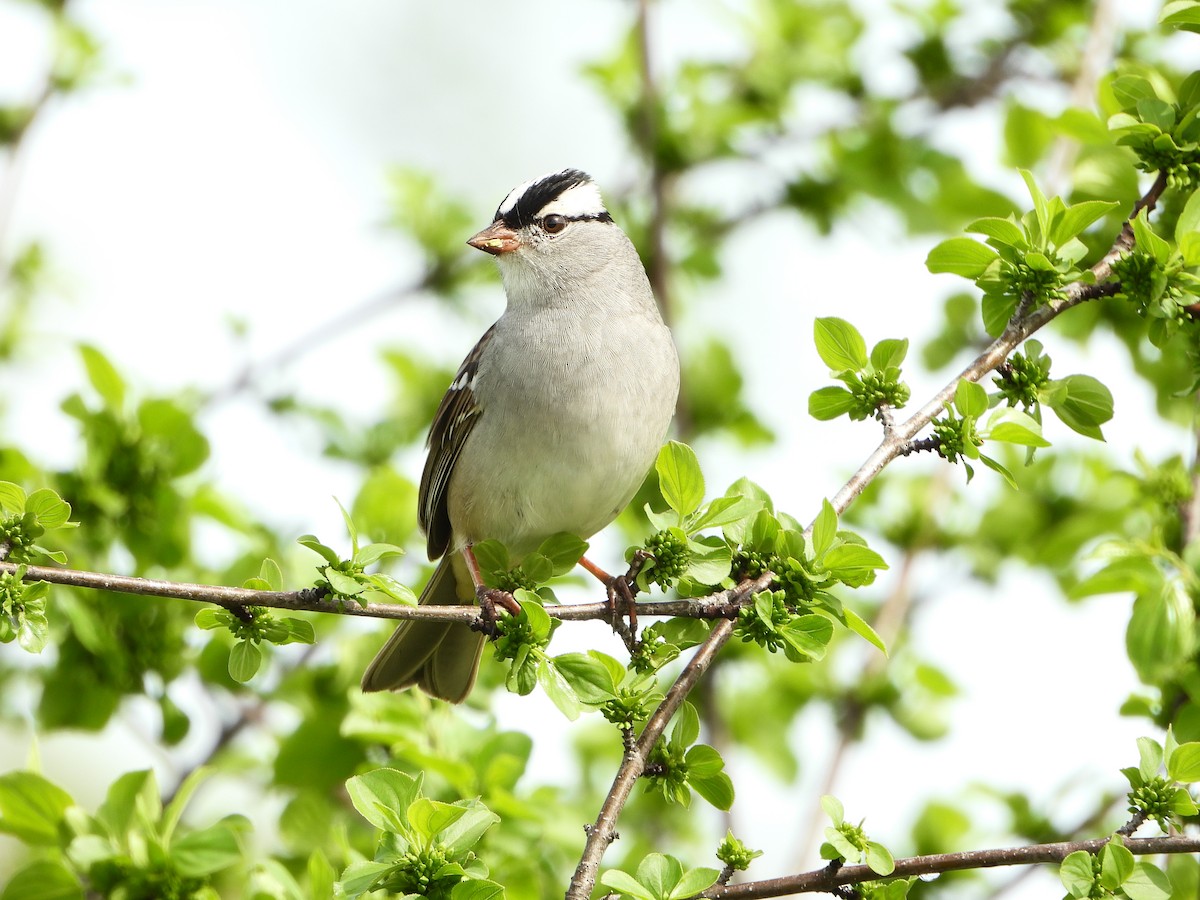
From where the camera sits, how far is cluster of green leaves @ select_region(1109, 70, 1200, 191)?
9.35 ft

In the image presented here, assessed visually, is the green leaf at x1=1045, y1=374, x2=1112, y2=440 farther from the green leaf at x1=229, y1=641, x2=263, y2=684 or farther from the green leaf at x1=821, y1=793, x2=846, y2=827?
the green leaf at x1=229, y1=641, x2=263, y2=684

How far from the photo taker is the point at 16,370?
5.39 m

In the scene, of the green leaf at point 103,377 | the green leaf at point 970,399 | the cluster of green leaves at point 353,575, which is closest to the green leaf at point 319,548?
the cluster of green leaves at point 353,575

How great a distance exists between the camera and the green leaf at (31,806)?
3.14m

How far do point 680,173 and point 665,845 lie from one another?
2.86 meters

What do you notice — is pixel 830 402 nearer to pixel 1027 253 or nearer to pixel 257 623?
pixel 1027 253

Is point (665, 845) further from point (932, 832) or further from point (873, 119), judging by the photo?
point (873, 119)

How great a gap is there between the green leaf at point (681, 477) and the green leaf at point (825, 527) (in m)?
0.27

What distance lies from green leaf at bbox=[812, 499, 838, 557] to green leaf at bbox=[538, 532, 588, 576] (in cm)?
90

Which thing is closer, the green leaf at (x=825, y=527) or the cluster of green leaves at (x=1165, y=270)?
the green leaf at (x=825, y=527)

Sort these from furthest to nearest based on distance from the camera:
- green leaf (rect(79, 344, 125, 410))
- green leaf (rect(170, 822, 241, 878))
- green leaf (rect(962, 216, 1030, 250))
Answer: green leaf (rect(79, 344, 125, 410)) < green leaf (rect(170, 822, 241, 878)) < green leaf (rect(962, 216, 1030, 250))

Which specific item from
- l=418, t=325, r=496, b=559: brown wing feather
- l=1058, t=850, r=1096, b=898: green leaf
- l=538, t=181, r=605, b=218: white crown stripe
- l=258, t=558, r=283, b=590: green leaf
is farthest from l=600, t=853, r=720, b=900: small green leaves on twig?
l=538, t=181, r=605, b=218: white crown stripe

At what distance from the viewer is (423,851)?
97.2 inches

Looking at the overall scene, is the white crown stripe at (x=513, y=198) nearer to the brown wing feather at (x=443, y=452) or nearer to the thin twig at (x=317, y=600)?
the brown wing feather at (x=443, y=452)
